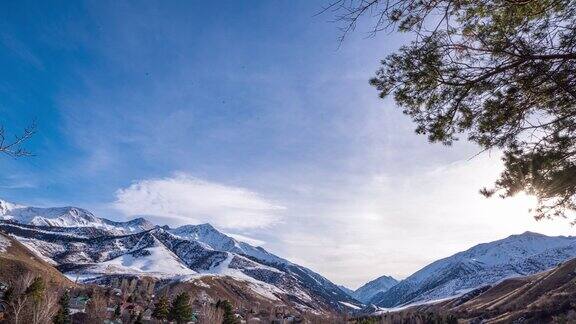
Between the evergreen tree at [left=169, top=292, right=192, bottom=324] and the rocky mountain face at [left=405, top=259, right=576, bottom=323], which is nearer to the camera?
the rocky mountain face at [left=405, top=259, right=576, bottom=323]

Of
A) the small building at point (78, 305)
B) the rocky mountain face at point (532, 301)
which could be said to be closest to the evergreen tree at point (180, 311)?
the small building at point (78, 305)

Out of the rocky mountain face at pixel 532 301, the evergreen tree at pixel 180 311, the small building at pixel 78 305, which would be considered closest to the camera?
the rocky mountain face at pixel 532 301

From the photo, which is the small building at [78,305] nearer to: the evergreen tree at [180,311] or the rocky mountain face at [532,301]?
the evergreen tree at [180,311]

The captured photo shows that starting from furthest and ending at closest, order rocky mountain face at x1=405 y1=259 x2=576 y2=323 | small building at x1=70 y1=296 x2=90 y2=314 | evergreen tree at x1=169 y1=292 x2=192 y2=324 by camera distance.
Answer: small building at x1=70 y1=296 x2=90 y2=314 → evergreen tree at x1=169 y1=292 x2=192 y2=324 → rocky mountain face at x1=405 y1=259 x2=576 y2=323

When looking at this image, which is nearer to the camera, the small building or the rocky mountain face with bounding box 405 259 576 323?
the rocky mountain face with bounding box 405 259 576 323

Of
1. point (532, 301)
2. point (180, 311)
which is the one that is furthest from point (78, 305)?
point (532, 301)

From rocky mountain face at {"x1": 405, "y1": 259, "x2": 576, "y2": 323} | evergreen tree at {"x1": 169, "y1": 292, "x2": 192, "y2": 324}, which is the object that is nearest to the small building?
evergreen tree at {"x1": 169, "y1": 292, "x2": 192, "y2": 324}

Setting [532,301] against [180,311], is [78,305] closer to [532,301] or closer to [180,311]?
[180,311]

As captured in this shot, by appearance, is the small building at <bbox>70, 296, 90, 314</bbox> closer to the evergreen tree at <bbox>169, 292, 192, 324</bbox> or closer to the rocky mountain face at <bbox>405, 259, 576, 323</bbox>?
the evergreen tree at <bbox>169, 292, 192, 324</bbox>

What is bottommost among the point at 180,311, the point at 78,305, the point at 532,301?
the point at 180,311

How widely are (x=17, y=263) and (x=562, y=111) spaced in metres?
127

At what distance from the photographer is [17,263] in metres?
109

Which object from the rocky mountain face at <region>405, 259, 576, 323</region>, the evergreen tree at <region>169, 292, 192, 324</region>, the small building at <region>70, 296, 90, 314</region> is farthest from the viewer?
the small building at <region>70, 296, 90, 314</region>

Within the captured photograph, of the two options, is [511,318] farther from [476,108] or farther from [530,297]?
[476,108]
